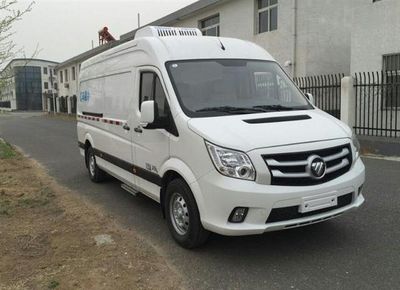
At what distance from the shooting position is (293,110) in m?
5.23

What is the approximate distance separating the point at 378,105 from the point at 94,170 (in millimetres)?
9170

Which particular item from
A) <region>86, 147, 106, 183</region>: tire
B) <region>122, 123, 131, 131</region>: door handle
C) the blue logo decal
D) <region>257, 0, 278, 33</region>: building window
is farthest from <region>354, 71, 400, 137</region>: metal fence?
<region>122, 123, 131, 131</region>: door handle

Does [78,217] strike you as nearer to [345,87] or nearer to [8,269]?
[8,269]

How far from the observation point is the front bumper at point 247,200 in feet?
13.7

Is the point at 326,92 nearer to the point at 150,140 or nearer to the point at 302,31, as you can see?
the point at 302,31

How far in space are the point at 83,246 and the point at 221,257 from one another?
1.58 meters

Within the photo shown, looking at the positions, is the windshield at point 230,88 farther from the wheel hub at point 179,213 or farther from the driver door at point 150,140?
the wheel hub at point 179,213

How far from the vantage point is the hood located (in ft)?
14.0

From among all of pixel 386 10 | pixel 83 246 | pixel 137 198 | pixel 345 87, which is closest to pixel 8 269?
pixel 83 246

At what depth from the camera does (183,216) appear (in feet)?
16.1

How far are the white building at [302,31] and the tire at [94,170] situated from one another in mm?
10891

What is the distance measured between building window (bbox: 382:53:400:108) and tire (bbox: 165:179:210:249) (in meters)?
9.76

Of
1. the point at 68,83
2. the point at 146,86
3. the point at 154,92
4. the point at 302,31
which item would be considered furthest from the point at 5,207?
the point at 68,83

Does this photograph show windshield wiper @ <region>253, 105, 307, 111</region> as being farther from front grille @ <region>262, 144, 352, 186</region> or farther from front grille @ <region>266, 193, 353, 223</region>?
front grille @ <region>266, 193, 353, 223</region>
